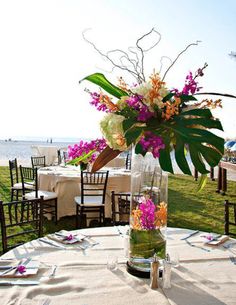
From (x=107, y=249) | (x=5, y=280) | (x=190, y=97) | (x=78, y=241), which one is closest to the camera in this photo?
(x=190, y=97)

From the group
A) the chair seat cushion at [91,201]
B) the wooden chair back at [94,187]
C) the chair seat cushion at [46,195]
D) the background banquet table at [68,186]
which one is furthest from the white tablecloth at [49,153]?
the chair seat cushion at [91,201]

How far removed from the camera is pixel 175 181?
953cm

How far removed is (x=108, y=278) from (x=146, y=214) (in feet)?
1.04

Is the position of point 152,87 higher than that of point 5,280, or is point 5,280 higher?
point 152,87

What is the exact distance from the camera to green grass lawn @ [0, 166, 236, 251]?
504cm

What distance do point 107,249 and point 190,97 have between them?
0.92 metres

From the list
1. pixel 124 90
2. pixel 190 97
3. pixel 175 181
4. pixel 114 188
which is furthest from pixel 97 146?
pixel 175 181

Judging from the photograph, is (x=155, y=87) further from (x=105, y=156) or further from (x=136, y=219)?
(x=136, y=219)

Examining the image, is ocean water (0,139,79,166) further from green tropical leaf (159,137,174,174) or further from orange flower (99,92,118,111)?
green tropical leaf (159,137,174,174)

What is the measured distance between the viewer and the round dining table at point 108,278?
4.20ft

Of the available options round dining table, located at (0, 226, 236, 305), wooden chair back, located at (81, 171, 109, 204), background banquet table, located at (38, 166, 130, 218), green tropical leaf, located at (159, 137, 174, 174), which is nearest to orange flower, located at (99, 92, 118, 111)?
green tropical leaf, located at (159, 137, 174, 174)

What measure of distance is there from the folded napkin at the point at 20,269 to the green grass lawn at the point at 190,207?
3101mm

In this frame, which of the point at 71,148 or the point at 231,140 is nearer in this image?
the point at 71,148

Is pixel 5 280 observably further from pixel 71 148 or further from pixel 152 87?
pixel 152 87
